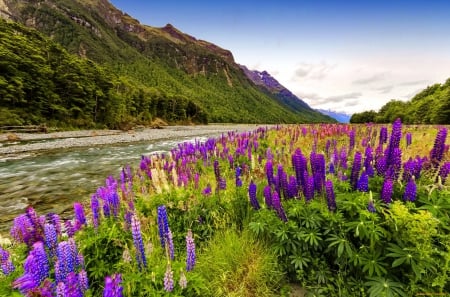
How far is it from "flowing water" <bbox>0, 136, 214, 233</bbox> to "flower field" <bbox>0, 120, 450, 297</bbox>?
571 centimetres

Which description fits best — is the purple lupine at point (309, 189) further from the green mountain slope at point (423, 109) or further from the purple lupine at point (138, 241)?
the green mountain slope at point (423, 109)

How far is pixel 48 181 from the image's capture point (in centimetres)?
1348

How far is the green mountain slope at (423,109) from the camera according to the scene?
193 ft

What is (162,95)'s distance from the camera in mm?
93625

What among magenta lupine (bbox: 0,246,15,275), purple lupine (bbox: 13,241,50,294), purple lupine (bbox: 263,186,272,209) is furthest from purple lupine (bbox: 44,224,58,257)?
purple lupine (bbox: 263,186,272,209)

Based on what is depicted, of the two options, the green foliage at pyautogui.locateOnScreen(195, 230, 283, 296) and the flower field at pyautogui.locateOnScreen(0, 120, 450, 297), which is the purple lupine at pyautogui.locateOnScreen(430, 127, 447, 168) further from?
the green foliage at pyautogui.locateOnScreen(195, 230, 283, 296)

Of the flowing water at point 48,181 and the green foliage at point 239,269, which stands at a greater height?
the green foliage at point 239,269

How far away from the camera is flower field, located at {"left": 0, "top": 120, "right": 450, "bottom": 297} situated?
2586mm

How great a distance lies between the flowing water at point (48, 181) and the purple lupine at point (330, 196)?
833cm

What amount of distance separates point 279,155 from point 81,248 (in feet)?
19.5

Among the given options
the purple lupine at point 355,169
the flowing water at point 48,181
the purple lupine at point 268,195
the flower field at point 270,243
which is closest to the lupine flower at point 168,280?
the flower field at point 270,243

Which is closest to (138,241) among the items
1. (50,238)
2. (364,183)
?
(50,238)

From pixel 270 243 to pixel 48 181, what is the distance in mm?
14051

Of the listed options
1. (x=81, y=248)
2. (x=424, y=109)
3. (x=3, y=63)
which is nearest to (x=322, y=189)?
(x=81, y=248)
